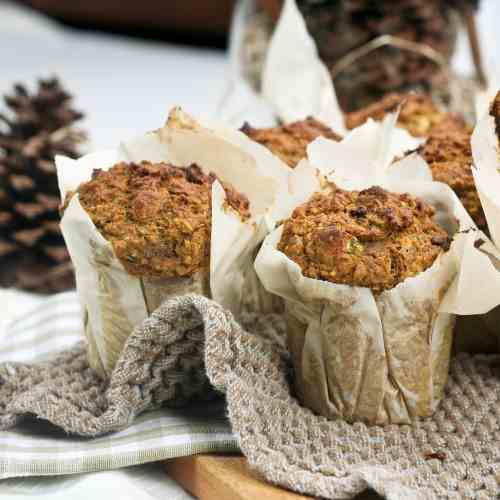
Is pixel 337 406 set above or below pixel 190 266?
below

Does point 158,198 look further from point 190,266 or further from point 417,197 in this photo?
point 417,197

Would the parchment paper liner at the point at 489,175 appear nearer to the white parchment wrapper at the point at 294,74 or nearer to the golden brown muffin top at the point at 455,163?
the golden brown muffin top at the point at 455,163

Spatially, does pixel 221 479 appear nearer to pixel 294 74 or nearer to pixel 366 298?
pixel 366 298

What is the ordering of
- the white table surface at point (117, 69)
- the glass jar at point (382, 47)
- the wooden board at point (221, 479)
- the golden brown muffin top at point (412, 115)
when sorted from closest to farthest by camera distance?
the wooden board at point (221, 479)
the golden brown muffin top at point (412, 115)
the glass jar at point (382, 47)
the white table surface at point (117, 69)

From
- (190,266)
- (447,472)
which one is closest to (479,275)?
(447,472)

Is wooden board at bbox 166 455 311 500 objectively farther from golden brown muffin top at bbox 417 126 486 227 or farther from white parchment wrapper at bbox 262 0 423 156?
white parchment wrapper at bbox 262 0 423 156

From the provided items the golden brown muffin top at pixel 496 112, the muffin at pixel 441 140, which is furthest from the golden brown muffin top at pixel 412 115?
the golden brown muffin top at pixel 496 112
